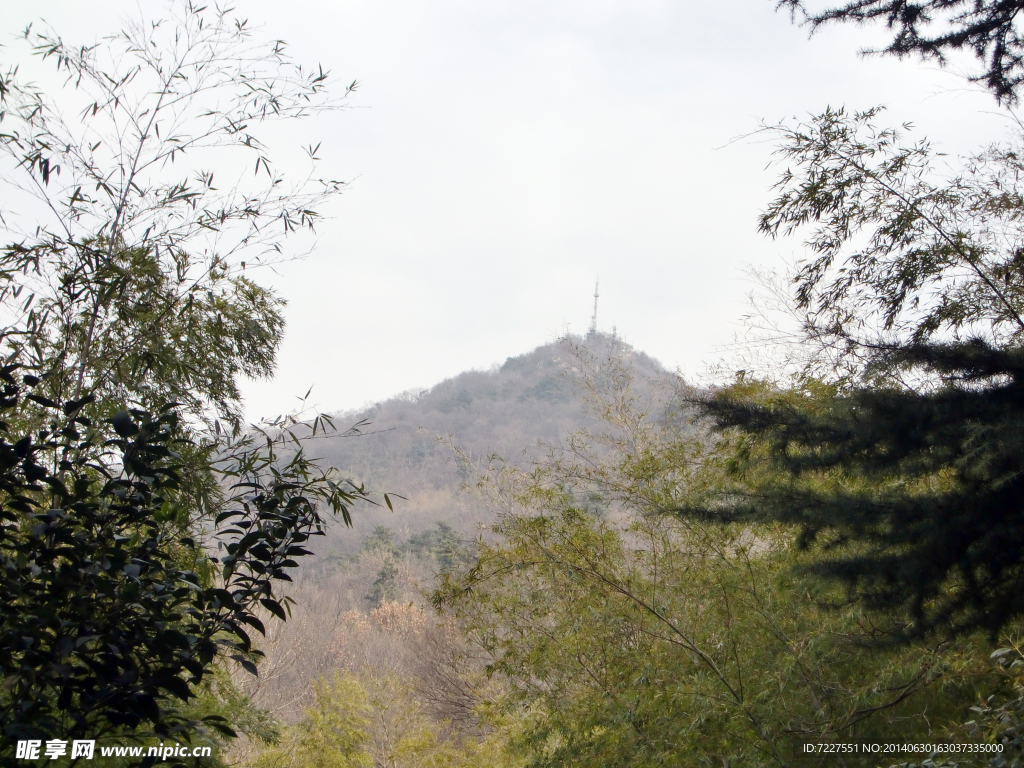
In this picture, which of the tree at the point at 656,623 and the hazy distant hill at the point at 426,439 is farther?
the hazy distant hill at the point at 426,439

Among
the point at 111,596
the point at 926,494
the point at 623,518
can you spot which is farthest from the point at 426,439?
the point at 111,596

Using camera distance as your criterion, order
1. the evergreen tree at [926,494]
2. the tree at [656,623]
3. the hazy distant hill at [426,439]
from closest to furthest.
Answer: the evergreen tree at [926,494]
the tree at [656,623]
the hazy distant hill at [426,439]

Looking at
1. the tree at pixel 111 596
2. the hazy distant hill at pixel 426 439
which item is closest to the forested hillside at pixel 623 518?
the tree at pixel 111 596

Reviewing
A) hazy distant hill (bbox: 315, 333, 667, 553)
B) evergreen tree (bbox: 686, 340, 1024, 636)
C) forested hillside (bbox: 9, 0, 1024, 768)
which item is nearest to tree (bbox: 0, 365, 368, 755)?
forested hillside (bbox: 9, 0, 1024, 768)

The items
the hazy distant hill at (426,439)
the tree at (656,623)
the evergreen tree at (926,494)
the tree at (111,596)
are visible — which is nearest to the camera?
the tree at (111,596)

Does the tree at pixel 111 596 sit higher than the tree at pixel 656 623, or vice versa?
the tree at pixel 111 596

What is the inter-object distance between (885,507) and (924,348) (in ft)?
1.90

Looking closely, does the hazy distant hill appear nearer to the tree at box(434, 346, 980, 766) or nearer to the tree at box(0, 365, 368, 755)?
the tree at box(434, 346, 980, 766)

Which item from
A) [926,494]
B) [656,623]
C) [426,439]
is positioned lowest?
[656,623]

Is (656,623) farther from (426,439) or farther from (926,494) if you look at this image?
(426,439)

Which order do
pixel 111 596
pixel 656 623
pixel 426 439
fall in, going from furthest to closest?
pixel 426 439, pixel 656 623, pixel 111 596

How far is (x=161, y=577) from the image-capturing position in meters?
1.82

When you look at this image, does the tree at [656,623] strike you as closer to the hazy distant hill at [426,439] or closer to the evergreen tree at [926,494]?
the evergreen tree at [926,494]

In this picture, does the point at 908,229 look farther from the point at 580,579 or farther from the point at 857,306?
the point at 580,579
